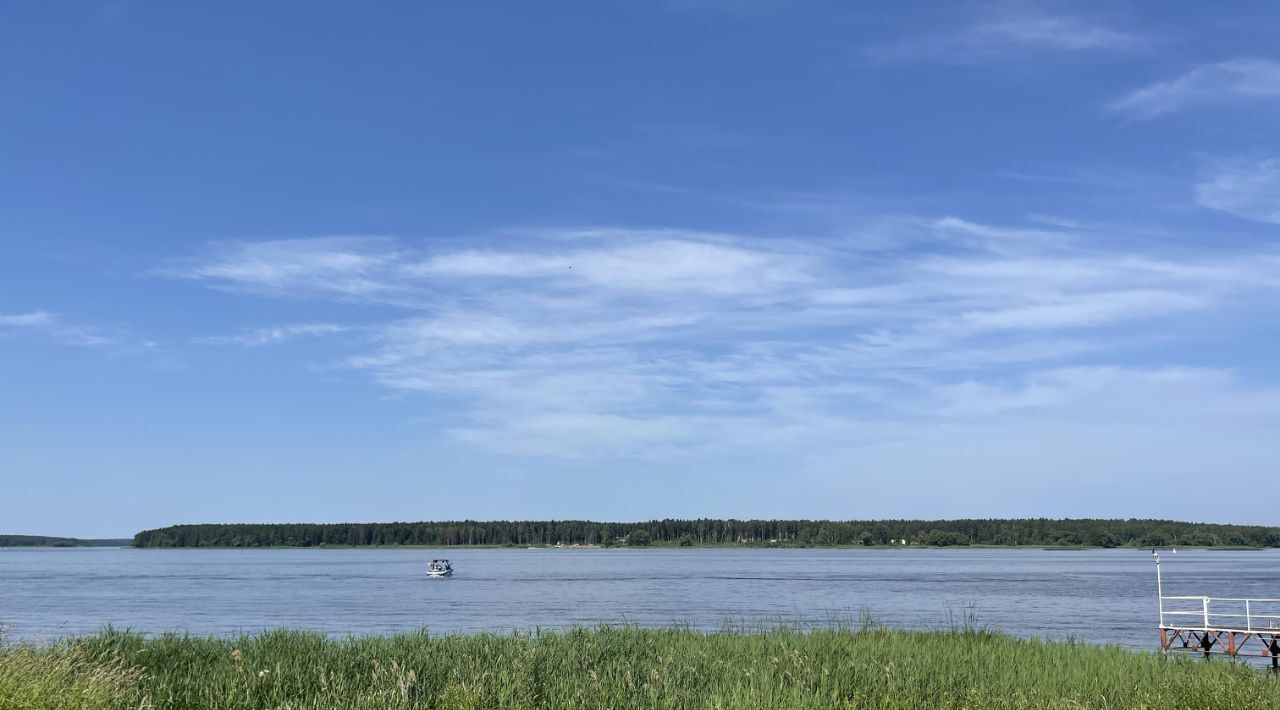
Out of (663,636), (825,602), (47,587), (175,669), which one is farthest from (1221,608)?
(47,587)

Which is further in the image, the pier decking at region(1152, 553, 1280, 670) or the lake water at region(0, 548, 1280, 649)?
the lake water at region(0, 548, 1280, 649)

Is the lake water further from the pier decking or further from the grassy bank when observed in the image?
the grassy bank

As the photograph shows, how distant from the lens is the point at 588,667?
23484 mm

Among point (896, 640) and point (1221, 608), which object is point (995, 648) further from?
point (1221, 608)

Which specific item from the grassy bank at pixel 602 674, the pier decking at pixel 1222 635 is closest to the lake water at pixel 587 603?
the pier decking at pixel 1222 635

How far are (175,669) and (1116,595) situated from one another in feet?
279

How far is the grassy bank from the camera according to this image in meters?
18.1

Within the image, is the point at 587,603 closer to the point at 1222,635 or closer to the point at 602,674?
the point at 1222,635

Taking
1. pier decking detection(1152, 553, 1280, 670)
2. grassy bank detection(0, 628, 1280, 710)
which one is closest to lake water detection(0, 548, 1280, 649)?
pier decking detection(1152, 553, 1280, 670)

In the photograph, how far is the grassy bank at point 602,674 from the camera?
59.5 feet

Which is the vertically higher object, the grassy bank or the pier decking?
the grassy bank

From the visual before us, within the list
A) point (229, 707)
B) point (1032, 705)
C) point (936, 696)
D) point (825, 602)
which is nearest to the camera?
point (229, 707)

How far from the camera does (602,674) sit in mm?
22406

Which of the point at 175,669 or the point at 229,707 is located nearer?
the point at 229,707
